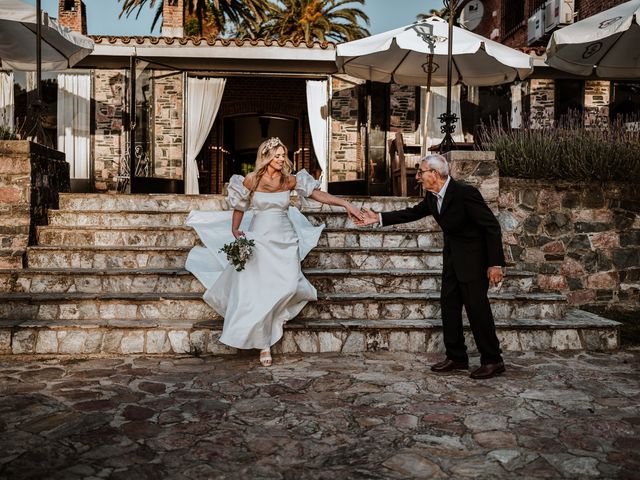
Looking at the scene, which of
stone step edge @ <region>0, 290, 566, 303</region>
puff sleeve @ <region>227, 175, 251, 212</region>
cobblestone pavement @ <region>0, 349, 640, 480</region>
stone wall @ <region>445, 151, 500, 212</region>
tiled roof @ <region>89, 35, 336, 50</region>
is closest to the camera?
cobblestone pavement @ <region>0, 349, 640, 480</region>

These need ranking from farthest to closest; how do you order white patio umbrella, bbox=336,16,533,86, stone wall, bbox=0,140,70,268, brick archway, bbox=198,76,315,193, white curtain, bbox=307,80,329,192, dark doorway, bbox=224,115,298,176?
dark doorway, bbox=224,115,298,176, brick archway, bbox=198,76,315,193, white curtain, bbox=307,80,329,192, white patio umbrella, bbox=336,16,533,86, stone wall, bbox=0,140,70,268

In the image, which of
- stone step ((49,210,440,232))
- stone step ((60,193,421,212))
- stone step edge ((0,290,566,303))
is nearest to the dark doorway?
stone step ((60,193,421,212))

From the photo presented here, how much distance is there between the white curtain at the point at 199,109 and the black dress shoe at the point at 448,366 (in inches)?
330

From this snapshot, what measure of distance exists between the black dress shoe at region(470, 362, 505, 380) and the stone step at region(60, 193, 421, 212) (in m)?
3.44

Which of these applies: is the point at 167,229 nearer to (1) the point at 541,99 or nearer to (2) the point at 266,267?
(2) the point at 266,267

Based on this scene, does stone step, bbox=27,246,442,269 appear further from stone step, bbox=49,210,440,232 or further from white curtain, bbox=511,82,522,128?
white curtain, bbox=511,82,522,128

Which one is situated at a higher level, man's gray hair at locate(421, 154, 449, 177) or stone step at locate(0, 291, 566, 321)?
man's gray hair at locate(421, 154, 449, 177)

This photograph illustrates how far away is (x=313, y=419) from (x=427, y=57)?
7.85 metres

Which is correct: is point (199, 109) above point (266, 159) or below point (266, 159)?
above

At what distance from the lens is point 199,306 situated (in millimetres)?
5102

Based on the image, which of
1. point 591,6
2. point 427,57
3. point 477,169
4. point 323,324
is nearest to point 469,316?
point 323,324

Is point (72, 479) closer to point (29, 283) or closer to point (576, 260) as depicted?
point (29, 283)

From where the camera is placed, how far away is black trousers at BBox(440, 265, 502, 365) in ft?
13.1

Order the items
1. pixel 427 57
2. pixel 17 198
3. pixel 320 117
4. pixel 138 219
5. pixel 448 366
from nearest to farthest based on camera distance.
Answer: pixel 448 366
pixel 17 198
pixel 138 219
pixel 427 57
pixel 320 117
